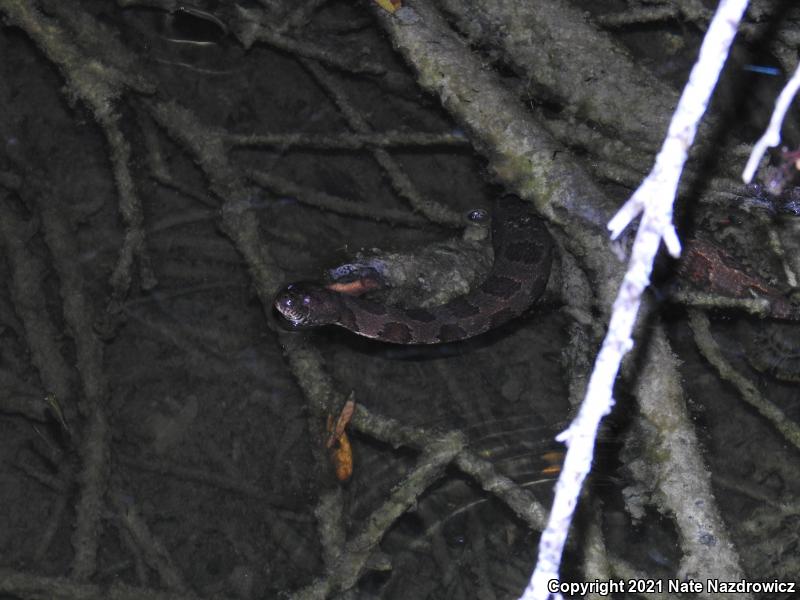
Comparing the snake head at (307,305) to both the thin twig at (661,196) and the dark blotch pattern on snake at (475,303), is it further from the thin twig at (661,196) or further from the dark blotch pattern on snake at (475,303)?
the thin twig at (661,196)

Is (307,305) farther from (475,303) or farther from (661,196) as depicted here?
(661,196)

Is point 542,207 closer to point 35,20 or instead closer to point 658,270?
point 658,270

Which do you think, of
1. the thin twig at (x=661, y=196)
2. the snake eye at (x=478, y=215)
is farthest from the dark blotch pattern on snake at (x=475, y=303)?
the thin twig at (x=661, y=196)

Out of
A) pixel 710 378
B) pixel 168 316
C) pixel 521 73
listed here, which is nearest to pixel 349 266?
→ pixel 168 316

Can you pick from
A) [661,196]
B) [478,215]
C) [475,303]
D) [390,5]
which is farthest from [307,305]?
[661,196]

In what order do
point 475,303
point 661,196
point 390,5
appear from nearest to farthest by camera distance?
point 661,196
point 390,5
point 475,303

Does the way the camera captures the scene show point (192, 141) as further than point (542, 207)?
Yes

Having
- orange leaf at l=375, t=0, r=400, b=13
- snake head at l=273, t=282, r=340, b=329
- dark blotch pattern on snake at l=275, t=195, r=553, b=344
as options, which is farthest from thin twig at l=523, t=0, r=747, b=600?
orange leaf at l=375, t=0, r=400, b=13
